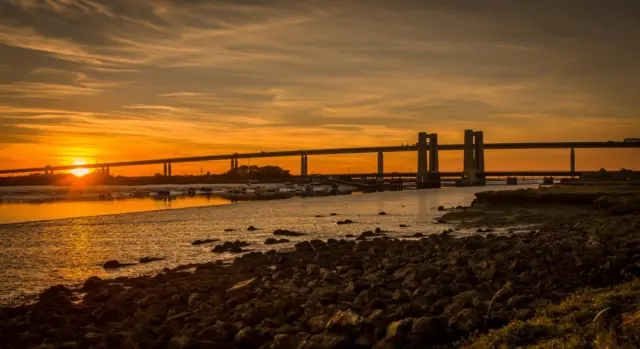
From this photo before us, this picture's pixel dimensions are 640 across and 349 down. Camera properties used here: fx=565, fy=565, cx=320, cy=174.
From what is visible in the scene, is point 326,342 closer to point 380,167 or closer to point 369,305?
point 369,305

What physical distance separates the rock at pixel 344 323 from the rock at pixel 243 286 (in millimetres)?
3453

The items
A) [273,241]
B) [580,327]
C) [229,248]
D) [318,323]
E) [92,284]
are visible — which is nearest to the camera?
[580,327]

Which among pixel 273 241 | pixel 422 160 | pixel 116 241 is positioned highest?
pixel 422 160

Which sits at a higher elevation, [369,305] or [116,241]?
[369,305]

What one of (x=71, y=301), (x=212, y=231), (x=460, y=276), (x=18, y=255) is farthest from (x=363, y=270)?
(x=212, y=231)

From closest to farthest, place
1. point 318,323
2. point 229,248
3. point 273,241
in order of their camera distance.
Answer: point 318,323
point 229,248
point 273,241

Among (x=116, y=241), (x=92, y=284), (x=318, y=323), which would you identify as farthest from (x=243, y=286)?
(x=116, y=241)

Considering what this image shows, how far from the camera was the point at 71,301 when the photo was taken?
442 inches

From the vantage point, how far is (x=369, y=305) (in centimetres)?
911

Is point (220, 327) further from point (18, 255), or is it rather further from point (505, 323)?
point (18, 255)

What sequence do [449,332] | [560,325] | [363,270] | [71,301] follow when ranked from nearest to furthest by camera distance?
[560,325], [449,332], [71,301], [363,270]

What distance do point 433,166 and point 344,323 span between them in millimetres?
123759

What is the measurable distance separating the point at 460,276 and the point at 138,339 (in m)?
5.94

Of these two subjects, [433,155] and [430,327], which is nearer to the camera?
[430,327]
